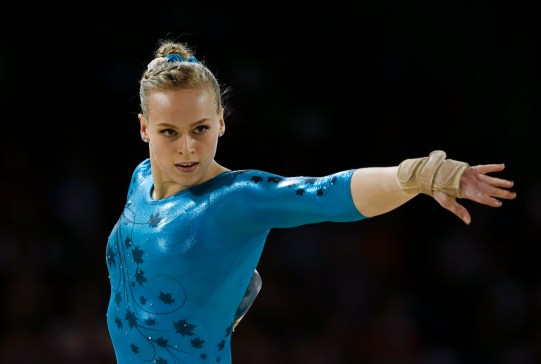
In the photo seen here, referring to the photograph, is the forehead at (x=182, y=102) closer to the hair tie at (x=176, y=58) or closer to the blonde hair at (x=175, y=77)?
the blonde hair at (x=175, y=77)

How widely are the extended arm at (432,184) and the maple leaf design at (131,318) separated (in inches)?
34.9

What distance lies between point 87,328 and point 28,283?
1.60ft

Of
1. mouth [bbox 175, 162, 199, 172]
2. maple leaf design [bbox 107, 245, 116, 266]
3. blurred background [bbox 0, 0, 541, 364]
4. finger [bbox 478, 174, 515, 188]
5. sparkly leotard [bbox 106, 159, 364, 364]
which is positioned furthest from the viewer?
blurred background [bbox 0, 0, 541, 364]

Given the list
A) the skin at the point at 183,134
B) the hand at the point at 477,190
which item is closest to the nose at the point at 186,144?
the skin at the point at 183,134

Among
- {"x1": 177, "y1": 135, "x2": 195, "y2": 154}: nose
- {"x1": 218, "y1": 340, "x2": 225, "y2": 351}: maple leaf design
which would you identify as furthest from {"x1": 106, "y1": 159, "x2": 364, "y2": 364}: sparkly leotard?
{"x1": 177, "y1": 135, "x2": 195, "y2": 154}: nose

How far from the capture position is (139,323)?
2.63 meters

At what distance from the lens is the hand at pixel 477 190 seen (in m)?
1.91

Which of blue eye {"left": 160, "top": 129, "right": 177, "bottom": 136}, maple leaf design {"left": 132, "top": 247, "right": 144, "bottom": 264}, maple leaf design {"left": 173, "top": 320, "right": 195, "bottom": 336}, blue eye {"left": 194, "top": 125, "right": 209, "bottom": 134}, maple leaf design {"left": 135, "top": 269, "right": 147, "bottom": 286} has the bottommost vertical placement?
maple leaf design {"left": 173, "top": 320, "right": 195, "bottom": 336}

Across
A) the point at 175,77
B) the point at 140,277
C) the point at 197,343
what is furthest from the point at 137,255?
the point at 175,77

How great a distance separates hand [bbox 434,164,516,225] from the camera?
191 cm

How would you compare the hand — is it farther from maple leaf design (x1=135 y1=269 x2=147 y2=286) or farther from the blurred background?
the blurred background

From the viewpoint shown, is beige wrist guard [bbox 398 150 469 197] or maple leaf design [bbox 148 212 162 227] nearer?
beige wrist guard [bbox 398 150 469 197]

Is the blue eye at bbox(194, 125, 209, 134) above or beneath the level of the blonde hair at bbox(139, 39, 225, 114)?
beneath

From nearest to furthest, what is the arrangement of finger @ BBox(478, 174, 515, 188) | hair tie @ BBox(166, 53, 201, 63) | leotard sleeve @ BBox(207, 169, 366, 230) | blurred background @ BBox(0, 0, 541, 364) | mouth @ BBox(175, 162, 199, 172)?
finger @ BBox(478, 174, 515, 188) → leotard sleeve @ BBox(207, 169, 366, 230) → mouth @ BBox(175, 162, 199, 172) → hair tie @ BBox(166, 53, 201, 63) → blurred background @ BBox(0, 0, 541, 364)
